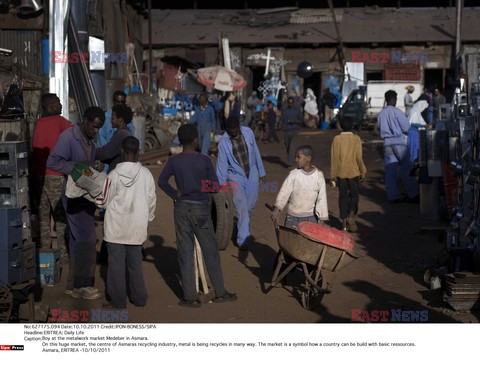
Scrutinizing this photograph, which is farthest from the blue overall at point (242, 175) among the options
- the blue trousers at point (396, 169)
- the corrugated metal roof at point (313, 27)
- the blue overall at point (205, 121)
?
the corrugated metal roof at point (313, 27)

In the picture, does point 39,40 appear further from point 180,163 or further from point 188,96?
point 180,163

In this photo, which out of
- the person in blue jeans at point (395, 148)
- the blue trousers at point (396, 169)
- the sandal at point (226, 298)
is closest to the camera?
the sandal at point (226, 298)

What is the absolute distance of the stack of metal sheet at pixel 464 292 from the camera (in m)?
8.45

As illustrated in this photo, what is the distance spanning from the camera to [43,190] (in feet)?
33.6

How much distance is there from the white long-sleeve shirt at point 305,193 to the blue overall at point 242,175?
189 cm

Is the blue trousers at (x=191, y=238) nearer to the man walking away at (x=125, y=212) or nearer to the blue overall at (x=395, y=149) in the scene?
the man walking away at (x=125, y=212)

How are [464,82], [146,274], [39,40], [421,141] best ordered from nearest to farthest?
[146,274], [464,82], [421,141], [39,40]

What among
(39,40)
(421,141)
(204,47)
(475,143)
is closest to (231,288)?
(475,143)

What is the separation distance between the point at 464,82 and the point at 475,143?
140 inches

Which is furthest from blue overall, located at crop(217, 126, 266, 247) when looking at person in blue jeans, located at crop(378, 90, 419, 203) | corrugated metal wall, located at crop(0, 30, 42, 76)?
corrugated metal wall, located at crop(0, 30, 42, 76)

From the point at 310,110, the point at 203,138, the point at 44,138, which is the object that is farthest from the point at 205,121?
the point at 310,110

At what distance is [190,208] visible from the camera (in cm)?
873

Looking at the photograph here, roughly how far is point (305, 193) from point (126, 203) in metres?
2.10

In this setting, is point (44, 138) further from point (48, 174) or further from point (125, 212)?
point (125, 212)
